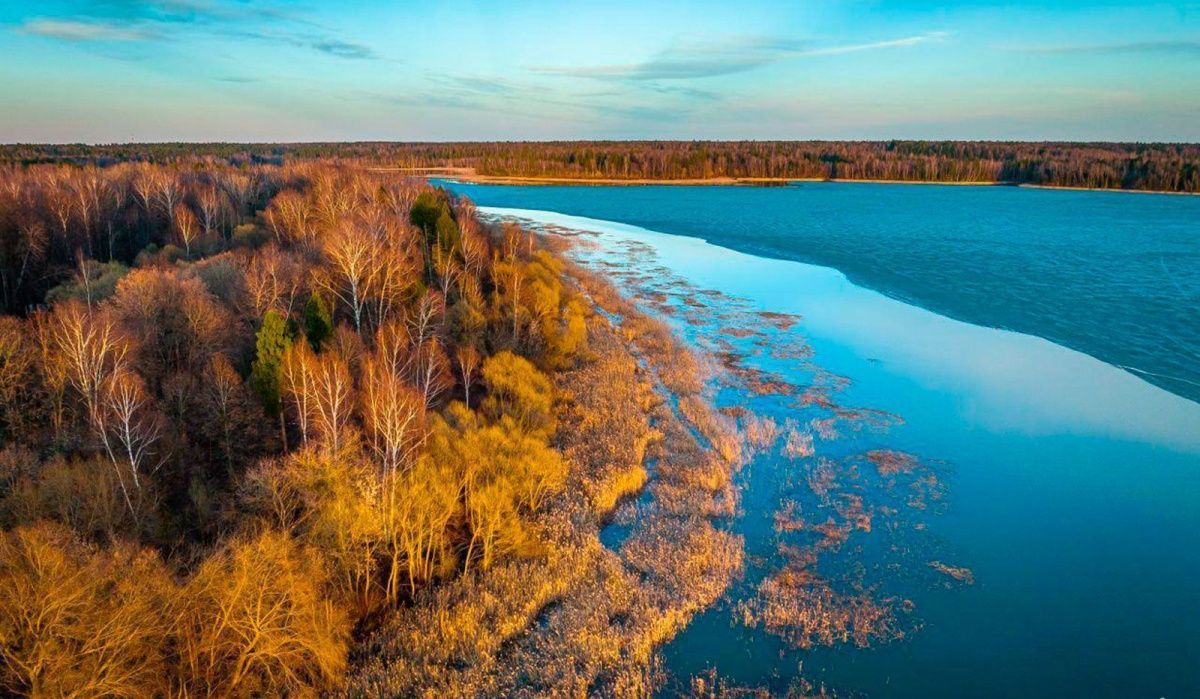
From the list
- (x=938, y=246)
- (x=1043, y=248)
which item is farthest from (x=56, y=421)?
(x=1043, y=248)

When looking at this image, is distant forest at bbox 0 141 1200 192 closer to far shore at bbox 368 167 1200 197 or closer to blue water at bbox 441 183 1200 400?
far shore at bbox 368 167 1200 197

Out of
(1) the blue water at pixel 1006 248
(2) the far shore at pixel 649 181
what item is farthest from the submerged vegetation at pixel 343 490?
(2) the far shore at pixel 649 181

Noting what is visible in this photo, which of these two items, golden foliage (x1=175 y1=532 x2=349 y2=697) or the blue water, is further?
the blue water

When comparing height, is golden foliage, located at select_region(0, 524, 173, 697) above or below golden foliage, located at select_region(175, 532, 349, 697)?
above

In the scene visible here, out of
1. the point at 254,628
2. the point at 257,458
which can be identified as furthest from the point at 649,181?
the point at 254,628

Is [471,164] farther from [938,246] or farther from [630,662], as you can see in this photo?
[630,662]

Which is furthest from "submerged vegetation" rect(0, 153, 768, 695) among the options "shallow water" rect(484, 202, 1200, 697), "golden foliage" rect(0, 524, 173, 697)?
"shallow water" rect(484, 202, 1200, 697)
